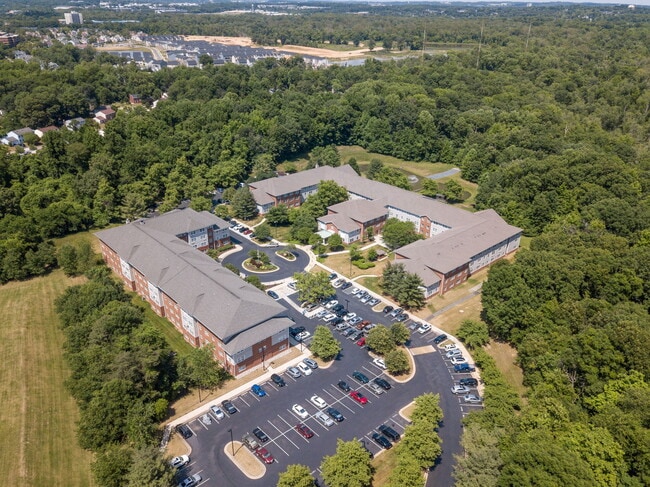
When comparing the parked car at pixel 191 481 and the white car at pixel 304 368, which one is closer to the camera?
the parked car at pixel 191 481

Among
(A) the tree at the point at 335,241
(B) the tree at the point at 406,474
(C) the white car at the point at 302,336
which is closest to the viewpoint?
(B) the tree at the point at 406,474

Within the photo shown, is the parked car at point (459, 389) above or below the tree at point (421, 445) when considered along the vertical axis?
below

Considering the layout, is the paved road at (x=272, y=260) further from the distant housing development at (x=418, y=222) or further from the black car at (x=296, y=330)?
the black car at (x=296, y=330)

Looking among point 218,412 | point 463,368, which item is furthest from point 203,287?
point 463,368

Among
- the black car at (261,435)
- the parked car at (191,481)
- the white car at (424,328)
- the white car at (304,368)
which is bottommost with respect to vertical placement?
the white car at (424,328)

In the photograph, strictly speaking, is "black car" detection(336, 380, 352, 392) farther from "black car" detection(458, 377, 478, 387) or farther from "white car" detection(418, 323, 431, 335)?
"white car" detection(418, 323, 431, 335)

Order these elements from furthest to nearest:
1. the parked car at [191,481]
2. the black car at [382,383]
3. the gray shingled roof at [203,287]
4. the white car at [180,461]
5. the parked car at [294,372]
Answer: the gray shingled roof at [203,287]
the parked car at [294,372]
the black car at [382,383]
the white car at [180,461]
the parked car at [191,481]

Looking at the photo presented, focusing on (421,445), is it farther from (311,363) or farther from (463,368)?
(311,363)

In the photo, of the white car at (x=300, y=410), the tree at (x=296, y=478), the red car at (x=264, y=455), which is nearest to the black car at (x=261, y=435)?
the red car at (x=264, y=455)
